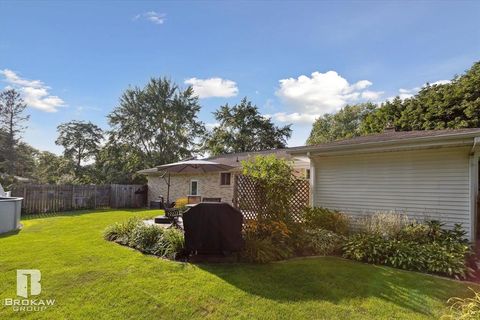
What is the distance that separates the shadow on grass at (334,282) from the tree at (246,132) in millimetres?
26145

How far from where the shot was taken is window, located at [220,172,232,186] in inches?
621

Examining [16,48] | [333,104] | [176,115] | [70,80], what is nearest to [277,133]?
[333,104]

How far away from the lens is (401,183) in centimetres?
745

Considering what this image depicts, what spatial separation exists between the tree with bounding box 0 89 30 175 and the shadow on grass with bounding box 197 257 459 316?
105ft

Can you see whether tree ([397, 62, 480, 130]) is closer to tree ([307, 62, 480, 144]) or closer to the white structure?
tree ([307, 62, 480, 144])

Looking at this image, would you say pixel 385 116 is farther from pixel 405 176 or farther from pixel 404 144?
pixel 404 144

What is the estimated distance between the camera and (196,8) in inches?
330

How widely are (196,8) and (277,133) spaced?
2456 cm

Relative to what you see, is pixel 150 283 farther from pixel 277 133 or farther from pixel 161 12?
pixel 277 133

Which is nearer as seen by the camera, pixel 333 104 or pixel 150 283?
pixel 150 283

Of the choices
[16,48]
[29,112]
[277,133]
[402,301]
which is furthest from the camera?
[277,133]

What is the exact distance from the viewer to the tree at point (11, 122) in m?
27.6

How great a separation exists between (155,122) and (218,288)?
31.6 metres

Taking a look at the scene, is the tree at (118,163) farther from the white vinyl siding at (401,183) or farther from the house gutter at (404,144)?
the house gutter at (404,144)
